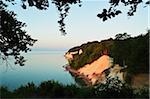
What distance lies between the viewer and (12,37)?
10.1m

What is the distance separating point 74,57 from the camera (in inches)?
3098

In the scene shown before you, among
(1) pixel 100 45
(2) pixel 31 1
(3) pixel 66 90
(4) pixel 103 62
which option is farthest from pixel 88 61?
(2) pixel 31 1

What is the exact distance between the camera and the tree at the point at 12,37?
32.1ft

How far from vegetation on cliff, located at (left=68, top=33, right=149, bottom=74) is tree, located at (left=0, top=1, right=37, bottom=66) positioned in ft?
69.4

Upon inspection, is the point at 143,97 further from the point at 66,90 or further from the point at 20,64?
the point at 20,64

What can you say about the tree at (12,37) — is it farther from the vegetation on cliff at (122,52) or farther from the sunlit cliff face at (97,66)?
the sunlit cliff face at (97,66)

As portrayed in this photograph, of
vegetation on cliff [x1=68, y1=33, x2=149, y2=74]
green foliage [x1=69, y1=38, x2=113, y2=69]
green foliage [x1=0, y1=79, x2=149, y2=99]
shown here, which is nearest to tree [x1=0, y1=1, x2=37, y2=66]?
green foliage [x1=0, y1=79, x2=149, y2=99]

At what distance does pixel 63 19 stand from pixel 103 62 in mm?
47800

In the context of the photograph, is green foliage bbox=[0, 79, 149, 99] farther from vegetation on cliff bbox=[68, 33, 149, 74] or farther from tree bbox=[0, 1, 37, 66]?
vegetation on cliff bbox=[68, 33, 149, 74]

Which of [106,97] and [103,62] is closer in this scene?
[106,97]

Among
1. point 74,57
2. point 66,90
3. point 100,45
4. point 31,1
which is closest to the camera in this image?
point 31,1

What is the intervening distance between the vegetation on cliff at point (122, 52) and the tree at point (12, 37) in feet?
69.4

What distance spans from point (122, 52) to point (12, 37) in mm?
39059

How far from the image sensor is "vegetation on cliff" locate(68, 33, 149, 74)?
1383 inches
